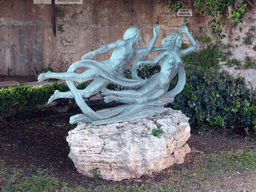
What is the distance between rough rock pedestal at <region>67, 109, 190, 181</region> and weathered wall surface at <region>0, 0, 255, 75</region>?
7.34 metres

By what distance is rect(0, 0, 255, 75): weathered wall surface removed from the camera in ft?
36.9

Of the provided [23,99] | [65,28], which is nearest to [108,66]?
[23,99]

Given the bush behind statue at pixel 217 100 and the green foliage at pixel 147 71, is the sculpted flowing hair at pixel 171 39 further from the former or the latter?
the green foliage at pixel 147 71

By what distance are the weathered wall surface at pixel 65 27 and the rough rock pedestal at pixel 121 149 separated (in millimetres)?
7342

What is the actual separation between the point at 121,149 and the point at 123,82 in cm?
134

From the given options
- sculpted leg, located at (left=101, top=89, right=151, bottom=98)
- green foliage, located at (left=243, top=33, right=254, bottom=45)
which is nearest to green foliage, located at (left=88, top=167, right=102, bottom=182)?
sculpted leg, located at (left=101, top=89, right=151, bottom=98)

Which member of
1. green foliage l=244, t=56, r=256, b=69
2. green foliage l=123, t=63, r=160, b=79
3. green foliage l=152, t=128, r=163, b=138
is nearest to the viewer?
green foliage l=152, t=128, r=163, b=138

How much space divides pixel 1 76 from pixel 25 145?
21.9 feet

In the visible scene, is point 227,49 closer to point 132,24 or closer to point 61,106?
point 132,24

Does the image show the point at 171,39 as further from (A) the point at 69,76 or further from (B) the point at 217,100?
(A) the point at 69,76

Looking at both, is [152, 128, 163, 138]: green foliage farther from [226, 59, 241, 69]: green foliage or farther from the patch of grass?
[226, 59, 241, 69]: green foliage

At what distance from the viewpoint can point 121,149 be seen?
4.24m

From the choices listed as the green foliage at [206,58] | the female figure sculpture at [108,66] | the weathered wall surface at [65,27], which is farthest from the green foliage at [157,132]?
the weathered wall surface at [65,27]

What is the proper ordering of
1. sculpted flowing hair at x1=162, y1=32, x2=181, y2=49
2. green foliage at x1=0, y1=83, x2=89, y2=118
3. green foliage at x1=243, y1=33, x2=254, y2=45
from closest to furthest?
sculpted flowing hair at x1=162, y1=32, x2=181, y2=49
green foliage at x1=0, y1=83, x2=89, y2=118
green foliage at x1=243, y1=33, x2=254, y2=45
